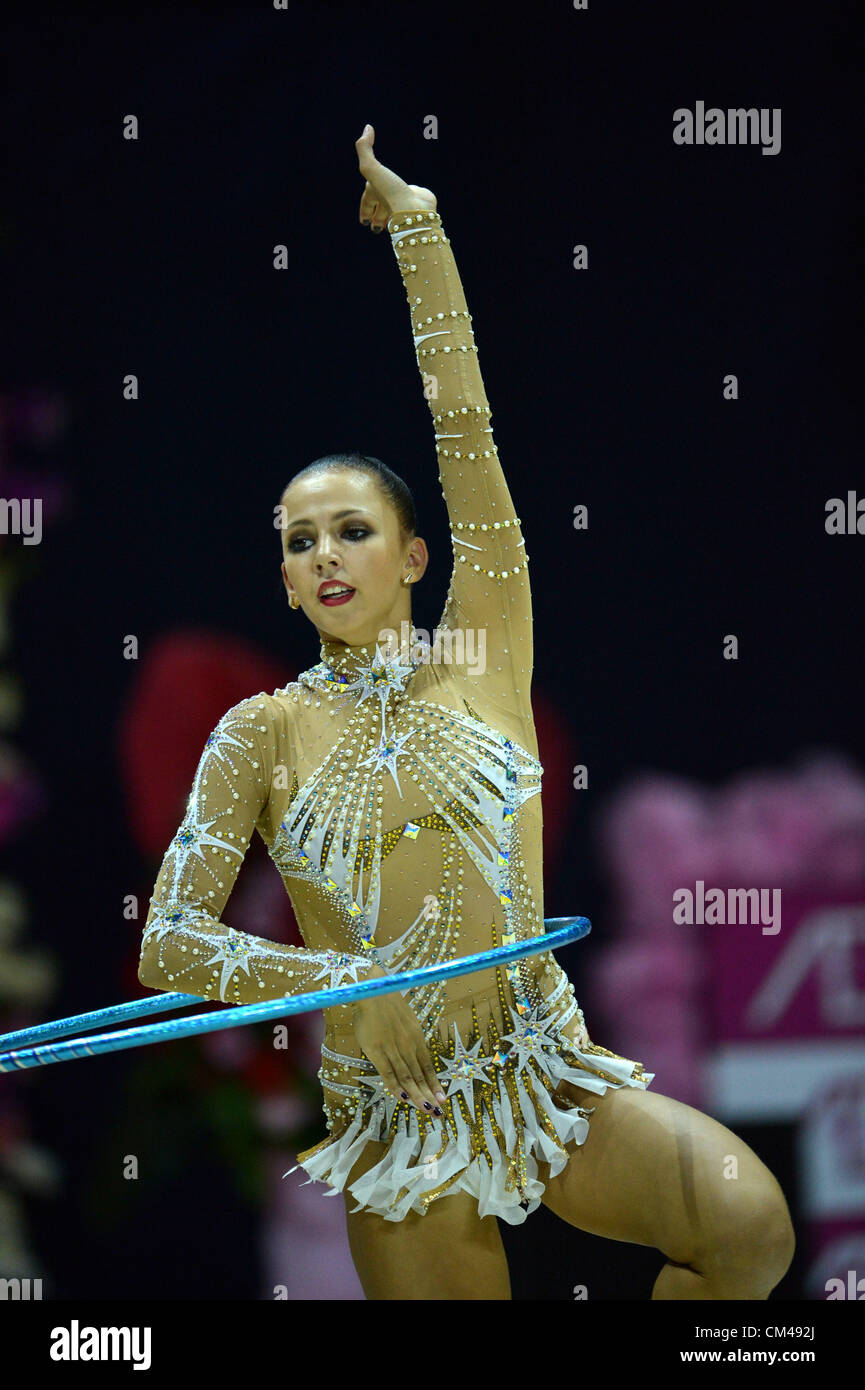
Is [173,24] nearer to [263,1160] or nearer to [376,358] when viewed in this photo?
[376,358]

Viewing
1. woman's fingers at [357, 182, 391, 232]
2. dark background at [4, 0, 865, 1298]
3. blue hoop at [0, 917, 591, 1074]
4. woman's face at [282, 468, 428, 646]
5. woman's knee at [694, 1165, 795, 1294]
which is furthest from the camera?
dark background at [4, 0, 865, 1298]

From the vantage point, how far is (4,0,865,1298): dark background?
4.01 meters

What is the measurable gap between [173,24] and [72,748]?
5.94ft

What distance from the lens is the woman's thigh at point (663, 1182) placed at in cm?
286

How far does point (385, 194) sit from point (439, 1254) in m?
2.04

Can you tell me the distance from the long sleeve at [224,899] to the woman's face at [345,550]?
0.22 m

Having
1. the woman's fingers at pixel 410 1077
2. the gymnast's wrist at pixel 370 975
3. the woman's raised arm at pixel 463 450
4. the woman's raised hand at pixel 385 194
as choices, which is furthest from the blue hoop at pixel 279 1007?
the woman's raised hand at pixel 385 194

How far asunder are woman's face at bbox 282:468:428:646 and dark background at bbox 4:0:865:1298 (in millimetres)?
833

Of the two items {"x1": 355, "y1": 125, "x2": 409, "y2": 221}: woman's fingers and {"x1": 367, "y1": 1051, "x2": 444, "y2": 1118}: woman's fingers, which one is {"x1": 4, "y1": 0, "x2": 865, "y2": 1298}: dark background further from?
{"x1": 367, "y1": 1051, "x2": 444, "y2": 1118}: woman's fingers

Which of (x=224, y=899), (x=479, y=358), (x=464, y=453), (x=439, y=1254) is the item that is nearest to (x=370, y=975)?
(x=224, y=899)

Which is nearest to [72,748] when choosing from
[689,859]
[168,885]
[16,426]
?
[16,426]

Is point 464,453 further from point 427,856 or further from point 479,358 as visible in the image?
point 479,358

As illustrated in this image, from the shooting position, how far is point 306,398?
4.03m

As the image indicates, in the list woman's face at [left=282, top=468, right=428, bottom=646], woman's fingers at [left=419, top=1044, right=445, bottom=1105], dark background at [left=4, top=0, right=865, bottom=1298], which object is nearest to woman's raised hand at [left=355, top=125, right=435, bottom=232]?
woman's face at [left=282, top=468, right=428, bottom=646]
